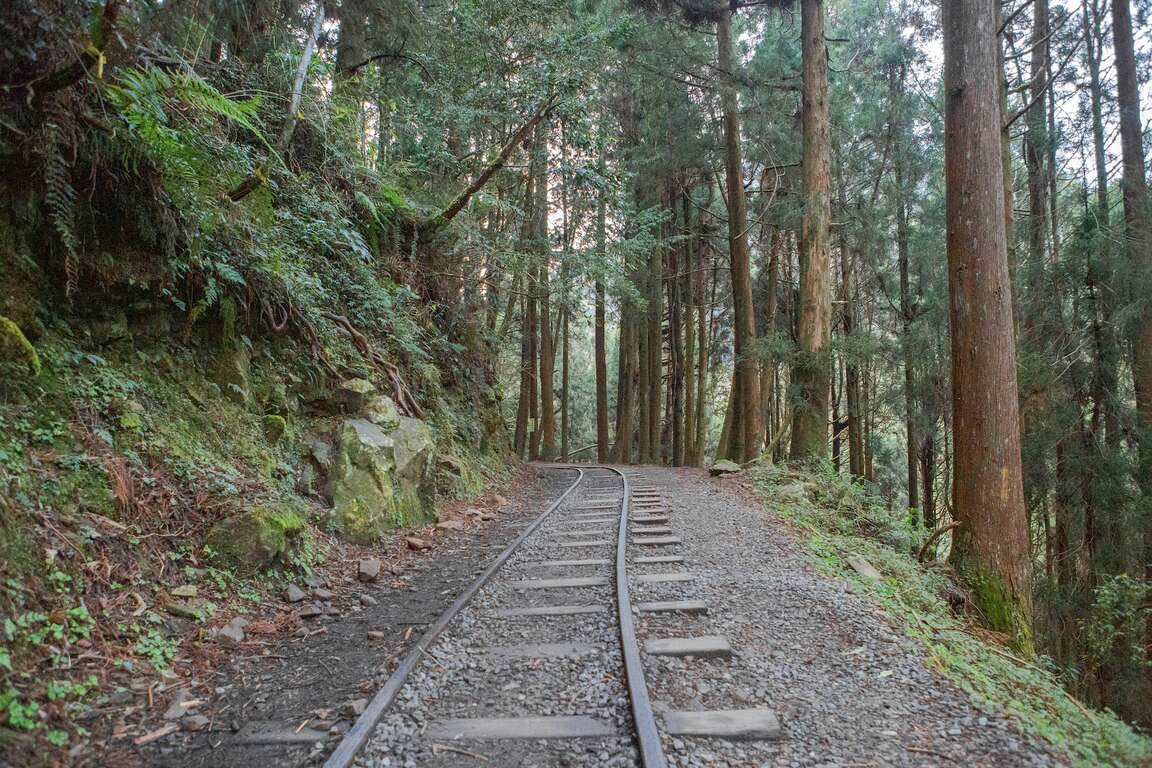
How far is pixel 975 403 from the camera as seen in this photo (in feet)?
20.8

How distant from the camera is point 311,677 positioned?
3.46 meters

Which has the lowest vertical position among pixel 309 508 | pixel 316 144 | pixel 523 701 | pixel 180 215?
pixel 523 701

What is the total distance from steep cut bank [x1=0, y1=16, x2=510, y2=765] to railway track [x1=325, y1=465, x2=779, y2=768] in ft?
4.36

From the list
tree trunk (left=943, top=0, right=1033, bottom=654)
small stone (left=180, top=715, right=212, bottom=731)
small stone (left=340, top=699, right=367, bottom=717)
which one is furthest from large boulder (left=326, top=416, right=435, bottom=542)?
tree trunk (left=943, top=0, right=1033, bottom=654)

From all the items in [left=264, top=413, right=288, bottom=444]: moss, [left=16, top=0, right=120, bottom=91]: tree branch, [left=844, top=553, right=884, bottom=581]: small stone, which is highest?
[left=16, top=0, right=120, bottom=91]: tree branch

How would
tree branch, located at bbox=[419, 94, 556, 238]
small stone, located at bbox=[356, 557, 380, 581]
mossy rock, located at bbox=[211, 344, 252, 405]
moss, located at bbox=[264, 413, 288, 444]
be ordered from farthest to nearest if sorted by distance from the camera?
tree branch, located at bbox=[419, 94, 556, 238], moss, located at bbox=[264, 413, 288, 444], mossy rock, located at bbox=[211, 344, 252, 405], small stone, located at bbox=[356, 557, 380, 581]

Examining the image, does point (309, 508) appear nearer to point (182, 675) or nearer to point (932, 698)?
point (182, 675)

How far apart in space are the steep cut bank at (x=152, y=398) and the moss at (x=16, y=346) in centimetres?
1

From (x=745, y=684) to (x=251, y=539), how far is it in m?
3.63

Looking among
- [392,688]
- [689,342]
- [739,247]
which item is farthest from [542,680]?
[689,342]

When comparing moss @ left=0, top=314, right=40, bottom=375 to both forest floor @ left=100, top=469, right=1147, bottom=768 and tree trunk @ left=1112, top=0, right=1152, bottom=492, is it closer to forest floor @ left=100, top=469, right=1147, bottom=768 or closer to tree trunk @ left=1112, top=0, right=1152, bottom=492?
forest floor @ left=100, top=469, right=1147, bottom=768

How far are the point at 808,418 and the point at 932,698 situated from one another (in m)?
8.50

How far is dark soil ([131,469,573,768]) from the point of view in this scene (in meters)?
2.71

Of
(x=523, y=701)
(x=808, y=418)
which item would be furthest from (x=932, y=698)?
(x=808, y=418)
